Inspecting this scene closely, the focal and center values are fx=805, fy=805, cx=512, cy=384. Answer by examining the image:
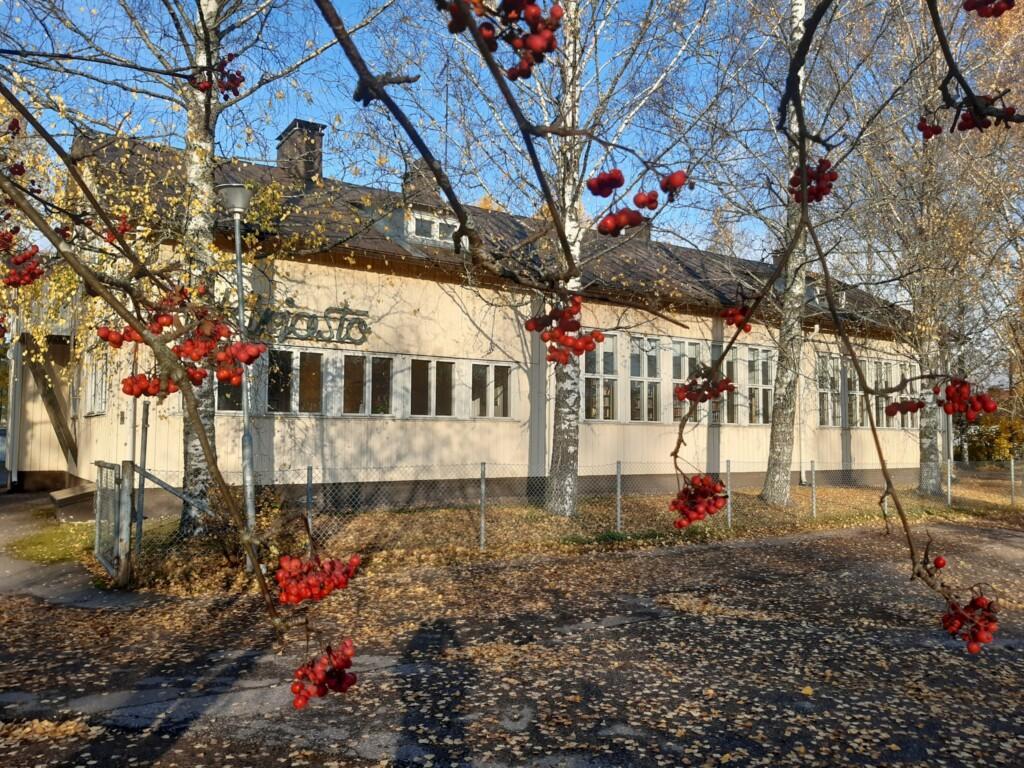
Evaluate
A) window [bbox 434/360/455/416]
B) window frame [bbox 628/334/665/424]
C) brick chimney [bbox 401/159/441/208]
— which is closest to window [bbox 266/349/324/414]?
window [bbox 434/360/455/416]

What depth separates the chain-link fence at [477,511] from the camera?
10.9 m

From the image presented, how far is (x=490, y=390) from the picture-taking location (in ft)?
53.8

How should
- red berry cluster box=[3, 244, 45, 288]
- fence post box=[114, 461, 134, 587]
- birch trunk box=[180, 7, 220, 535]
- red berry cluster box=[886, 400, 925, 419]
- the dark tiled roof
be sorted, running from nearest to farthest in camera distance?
red berry cluster box=[886, 400, 925, 419] < red berry cluster box=[3, 244, 45, 288] < fence post box=[114, 461, 134, 587] < birch trunk box=[180, 7, 220, 535] < the dark tiled roof

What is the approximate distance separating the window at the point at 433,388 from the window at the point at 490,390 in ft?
1.57

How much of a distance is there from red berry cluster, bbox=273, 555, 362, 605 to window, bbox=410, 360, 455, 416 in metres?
13.5

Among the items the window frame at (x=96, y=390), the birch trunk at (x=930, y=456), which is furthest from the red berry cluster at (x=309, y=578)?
the birch trunk at (x=930, y=456)

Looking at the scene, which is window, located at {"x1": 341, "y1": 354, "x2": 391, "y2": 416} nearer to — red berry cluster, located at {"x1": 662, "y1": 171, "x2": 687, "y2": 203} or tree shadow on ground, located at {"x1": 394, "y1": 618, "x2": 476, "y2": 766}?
tree shadow on ground, located at {"x1": 394, "y1": 618, "x2": 476, "y2": 766}

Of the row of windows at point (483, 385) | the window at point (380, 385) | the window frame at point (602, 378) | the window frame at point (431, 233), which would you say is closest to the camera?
the row of windows at point (483, 385)

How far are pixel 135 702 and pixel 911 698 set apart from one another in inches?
207

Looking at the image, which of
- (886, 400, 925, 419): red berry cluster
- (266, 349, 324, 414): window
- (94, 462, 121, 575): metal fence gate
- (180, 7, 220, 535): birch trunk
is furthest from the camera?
(266, 349, 324, 414): window

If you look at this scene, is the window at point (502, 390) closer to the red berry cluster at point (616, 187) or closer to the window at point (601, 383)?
the window at point (601, 383)

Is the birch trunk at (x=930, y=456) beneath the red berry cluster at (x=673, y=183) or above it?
beneath

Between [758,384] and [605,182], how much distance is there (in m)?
20.0

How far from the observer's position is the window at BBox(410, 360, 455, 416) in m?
15.6
